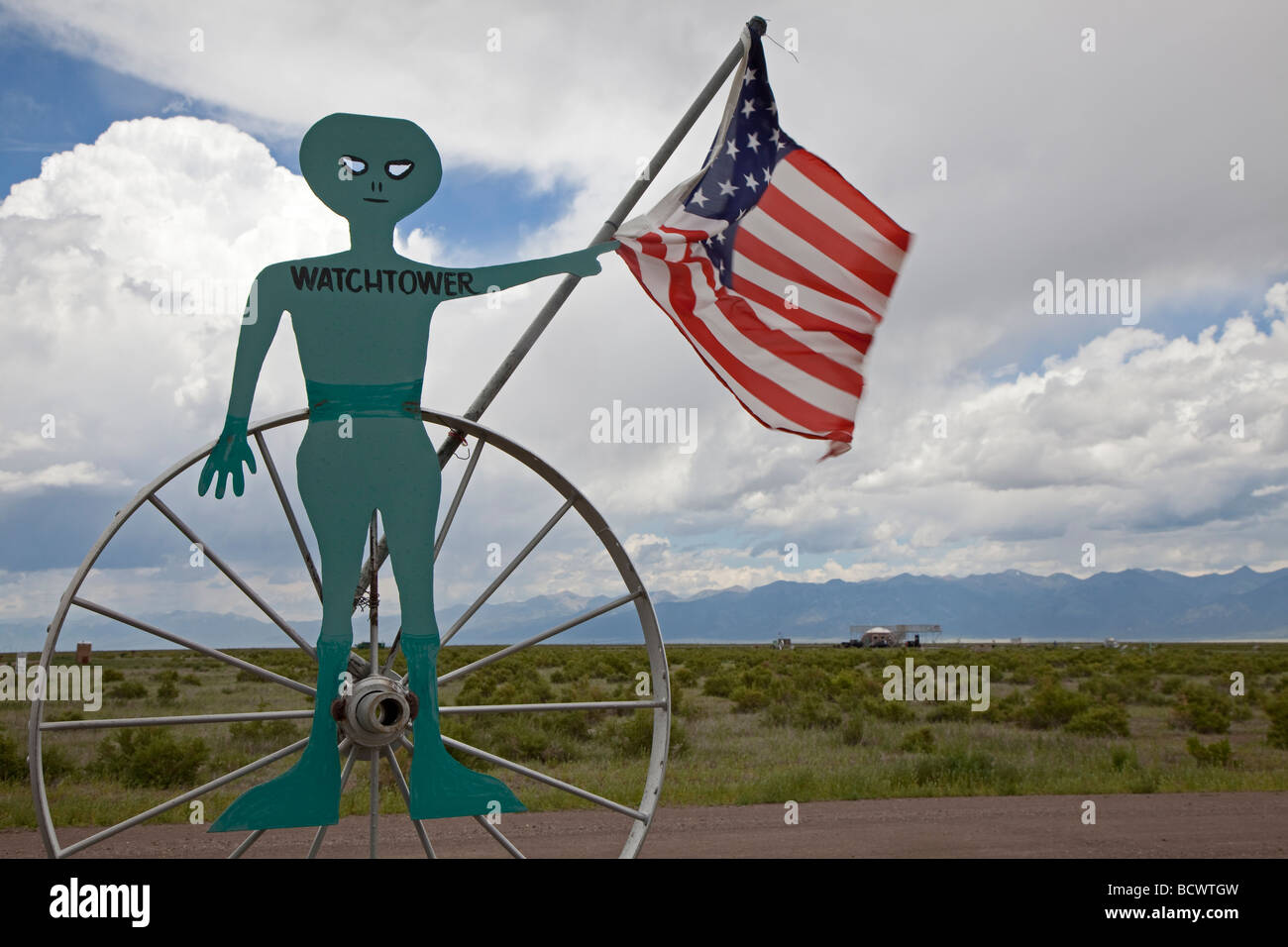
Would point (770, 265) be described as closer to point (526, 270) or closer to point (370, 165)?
point (526, 270)

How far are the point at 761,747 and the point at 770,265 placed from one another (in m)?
13.8

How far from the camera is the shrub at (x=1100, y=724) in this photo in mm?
22766

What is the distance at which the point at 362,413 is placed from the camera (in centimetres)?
669

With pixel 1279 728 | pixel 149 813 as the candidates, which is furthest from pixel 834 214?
pixel 1279 728

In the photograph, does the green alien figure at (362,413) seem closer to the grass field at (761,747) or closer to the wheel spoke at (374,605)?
the wheel spoke at (374,605)

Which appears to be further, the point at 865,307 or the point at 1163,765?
the point at 1163,765

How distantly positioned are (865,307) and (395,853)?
295 inches

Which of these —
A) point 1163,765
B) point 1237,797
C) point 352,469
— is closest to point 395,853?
point 352,469

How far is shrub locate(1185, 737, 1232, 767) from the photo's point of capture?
59.0 feet

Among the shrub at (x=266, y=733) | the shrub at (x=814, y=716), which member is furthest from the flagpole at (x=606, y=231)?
the shrub at (x=814, y=716)

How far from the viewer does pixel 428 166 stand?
22.9 ft

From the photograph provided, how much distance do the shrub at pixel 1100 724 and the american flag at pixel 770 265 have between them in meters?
17.8
